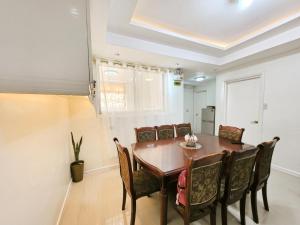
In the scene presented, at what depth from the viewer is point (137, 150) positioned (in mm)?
1953

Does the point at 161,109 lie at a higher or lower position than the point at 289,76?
lower

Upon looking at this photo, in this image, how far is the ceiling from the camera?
5.85ft

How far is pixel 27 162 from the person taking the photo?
42.4 inches

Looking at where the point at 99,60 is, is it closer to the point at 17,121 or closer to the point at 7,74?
the point at 17,121

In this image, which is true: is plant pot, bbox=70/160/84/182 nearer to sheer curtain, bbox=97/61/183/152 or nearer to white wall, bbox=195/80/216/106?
sheer curtain, bbox=97/61/183/152

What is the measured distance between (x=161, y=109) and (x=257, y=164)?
7.70 feet

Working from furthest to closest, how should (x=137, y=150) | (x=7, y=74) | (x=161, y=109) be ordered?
(x=161, y=109)
(x=137, y=150)
(x=7, y=74)

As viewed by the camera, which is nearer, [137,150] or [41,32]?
[41,32]

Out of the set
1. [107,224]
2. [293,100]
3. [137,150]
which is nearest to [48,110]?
[137,150]

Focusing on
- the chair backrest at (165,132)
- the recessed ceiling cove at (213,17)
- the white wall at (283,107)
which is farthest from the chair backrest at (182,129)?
the white wall at (283,107)

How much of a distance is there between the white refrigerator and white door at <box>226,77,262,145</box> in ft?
3.08

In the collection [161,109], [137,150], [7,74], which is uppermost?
[7,74]

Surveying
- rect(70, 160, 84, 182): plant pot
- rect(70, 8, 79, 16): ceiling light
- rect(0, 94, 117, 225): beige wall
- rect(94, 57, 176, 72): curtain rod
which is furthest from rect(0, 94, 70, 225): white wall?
rect(94, 57, 176, 72): curtain rod

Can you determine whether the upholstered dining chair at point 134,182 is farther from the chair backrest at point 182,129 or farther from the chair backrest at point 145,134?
the chair backrest at point 182,129
